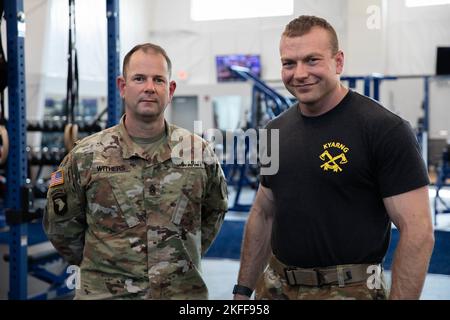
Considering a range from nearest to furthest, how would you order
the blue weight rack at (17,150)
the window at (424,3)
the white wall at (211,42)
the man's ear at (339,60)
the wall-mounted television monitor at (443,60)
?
the man's ear at (339,60) < the blue weight rack at (17,150) < the white wall at (211,42) < the window at (424,3) < the wall-mounted television monitor at (443,60)

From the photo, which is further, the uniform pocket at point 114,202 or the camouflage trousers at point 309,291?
the uniform pocket at point 114,202

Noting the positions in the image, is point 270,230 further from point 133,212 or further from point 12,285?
point 12,285

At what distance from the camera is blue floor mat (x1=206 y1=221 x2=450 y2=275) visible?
3.89 meters

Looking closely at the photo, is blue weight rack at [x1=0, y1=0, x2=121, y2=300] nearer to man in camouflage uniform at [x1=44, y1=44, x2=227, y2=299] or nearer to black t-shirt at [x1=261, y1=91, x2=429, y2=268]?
man in camouflage uniform at [x1=44, y1=44, x2=227, y2=299]

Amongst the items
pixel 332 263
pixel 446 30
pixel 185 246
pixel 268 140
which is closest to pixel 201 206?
pixel 185 246

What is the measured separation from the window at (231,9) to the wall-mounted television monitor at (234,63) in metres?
0.85

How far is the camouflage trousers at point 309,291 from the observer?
151 centimetres

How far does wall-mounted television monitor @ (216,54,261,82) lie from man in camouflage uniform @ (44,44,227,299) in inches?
403

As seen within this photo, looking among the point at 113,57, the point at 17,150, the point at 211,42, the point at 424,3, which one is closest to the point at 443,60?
the point at 424,3

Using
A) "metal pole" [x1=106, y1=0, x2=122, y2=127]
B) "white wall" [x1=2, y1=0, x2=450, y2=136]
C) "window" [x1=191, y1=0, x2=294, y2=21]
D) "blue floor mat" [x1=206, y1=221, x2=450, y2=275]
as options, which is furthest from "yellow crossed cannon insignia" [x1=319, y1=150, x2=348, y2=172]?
"white wall" [x1=2, y1=0, x2=450, y2=136]

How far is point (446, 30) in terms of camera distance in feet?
34.8

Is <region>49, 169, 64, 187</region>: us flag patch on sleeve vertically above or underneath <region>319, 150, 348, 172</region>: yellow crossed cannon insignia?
underneath

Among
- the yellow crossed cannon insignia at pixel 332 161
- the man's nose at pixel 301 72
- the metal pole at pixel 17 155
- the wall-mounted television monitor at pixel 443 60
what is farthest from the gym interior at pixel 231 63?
the man's nose at pixel 301 72

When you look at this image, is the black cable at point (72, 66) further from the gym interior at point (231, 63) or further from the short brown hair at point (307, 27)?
the short brown hair at point (307, 27)
